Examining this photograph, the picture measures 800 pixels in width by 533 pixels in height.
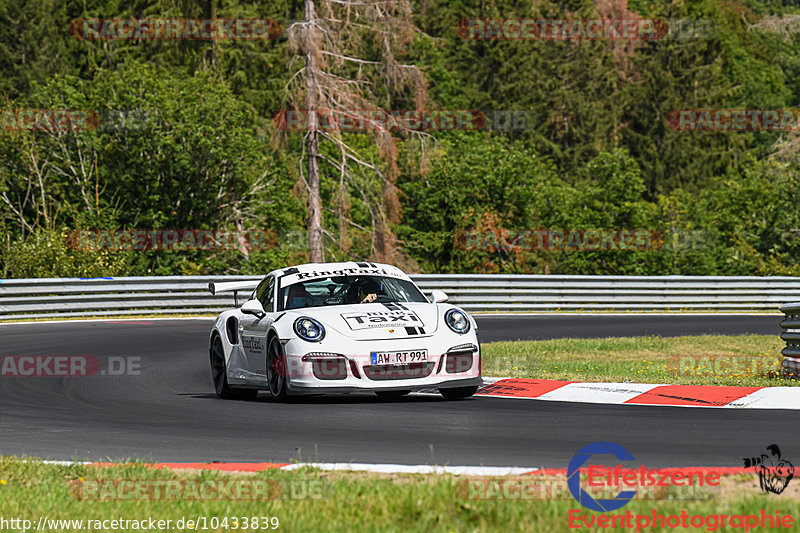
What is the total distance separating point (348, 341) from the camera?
1072 cm

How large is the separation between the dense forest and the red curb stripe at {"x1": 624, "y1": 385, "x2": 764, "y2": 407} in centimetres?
1811

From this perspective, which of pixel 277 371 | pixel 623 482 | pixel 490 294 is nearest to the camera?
pixel 623 482

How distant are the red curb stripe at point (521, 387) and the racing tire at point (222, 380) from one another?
8.05ft

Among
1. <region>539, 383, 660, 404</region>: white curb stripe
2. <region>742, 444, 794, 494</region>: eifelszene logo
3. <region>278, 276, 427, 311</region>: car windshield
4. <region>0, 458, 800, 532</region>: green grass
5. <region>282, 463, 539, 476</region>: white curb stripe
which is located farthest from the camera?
<region>278, 276, 427, 311</region>: car windshield

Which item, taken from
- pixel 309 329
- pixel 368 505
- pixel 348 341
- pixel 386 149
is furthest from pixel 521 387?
pixel 386 149

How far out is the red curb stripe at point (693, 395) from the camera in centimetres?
1044

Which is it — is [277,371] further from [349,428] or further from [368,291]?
[349,428]

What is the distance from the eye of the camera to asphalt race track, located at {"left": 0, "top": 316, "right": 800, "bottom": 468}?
25.3 ft

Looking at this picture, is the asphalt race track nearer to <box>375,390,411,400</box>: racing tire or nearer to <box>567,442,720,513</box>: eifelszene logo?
<box>375,390,411,400</box>: racing tire

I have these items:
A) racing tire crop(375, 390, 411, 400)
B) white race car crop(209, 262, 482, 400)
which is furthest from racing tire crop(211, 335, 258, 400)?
racing tire crop(375, 390, 411, 400)

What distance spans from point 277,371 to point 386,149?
18.1 metres

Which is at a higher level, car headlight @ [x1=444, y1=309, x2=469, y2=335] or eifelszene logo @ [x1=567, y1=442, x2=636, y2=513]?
car headlight @ [x1=444, y1=309, x2=469, y2=335]

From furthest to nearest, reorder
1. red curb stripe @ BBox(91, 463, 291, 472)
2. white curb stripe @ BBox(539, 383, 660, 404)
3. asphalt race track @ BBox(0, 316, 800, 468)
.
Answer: white curb stripe @ BBox(539, 383, 660, 404) → asphalt race track @ BBox(0, 316, 800, 468) → red curb stripe @ BBox(91, 463, 291, 472)

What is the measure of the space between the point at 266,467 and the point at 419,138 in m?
22.4
